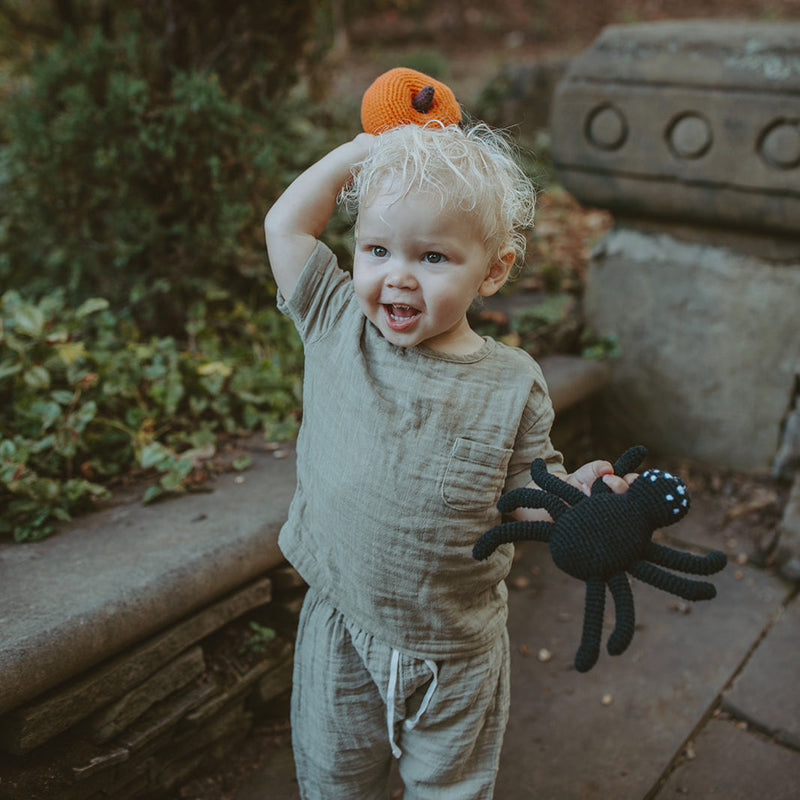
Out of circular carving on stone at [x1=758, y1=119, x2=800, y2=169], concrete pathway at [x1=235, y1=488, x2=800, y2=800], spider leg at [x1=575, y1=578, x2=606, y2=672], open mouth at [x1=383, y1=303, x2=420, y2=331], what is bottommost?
concrete pathway at [x1=235, y1=488, x2=800, y2=800]

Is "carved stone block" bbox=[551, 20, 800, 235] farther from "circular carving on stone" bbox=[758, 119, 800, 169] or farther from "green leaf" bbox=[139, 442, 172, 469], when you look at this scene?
"green leaf" bbox=[139, 442, 172, 469]

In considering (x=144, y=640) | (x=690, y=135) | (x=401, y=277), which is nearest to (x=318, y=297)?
(x=401, y=277)

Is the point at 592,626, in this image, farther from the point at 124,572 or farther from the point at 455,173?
the point at 124,572

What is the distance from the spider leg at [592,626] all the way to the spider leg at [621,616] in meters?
0.02

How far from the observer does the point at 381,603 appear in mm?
1366

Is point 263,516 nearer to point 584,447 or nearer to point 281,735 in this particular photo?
point 281,735

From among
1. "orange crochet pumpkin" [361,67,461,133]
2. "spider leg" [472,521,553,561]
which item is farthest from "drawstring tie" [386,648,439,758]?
"orange crochet pumpkin" [361,67,461,133]

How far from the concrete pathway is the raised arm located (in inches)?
51.4

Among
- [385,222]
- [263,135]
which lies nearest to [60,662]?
[385,222]

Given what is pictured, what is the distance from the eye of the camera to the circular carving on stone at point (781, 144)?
253 centimetres

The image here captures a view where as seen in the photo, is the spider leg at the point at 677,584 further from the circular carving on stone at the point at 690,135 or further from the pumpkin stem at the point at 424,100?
the circular carving on stone at the point at 690,135

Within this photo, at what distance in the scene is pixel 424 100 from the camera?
129 centimetres

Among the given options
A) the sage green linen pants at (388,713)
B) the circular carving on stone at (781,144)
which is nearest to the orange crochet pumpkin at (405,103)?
the sage green linen pants at (388,713)

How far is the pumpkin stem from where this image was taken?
129 centimetres
